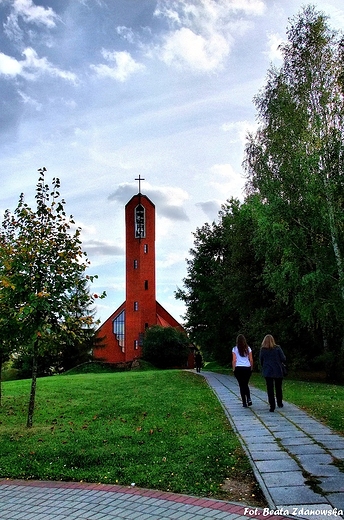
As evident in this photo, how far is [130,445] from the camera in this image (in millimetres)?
7617

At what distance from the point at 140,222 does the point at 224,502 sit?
2131 inches

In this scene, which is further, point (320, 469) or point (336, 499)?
point (320, 469)

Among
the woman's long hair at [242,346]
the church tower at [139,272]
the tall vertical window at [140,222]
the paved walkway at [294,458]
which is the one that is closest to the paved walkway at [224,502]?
the paved walkway at [294,458]

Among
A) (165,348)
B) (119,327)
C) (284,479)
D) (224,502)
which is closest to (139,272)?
(119,327)

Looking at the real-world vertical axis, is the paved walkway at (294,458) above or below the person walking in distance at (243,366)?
below

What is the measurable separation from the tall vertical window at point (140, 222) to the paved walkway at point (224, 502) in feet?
168

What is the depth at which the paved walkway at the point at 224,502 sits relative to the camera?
4.72 meters

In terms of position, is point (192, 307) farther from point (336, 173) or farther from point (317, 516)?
→ point (317, 516)

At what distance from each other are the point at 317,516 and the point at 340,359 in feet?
70.9

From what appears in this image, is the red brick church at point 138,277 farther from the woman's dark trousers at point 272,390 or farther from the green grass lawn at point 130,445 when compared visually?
the woman's dark trousers at point 272,390

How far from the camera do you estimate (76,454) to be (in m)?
7.21

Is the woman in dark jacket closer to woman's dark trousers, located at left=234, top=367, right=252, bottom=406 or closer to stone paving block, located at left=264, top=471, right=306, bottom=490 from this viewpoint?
woman's dark trousers, located at left=234, top=367, right=252, bottom=406

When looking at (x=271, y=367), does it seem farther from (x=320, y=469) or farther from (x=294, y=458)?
(x=320, y=469)

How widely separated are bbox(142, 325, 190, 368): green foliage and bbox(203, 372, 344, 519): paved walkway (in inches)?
1406
